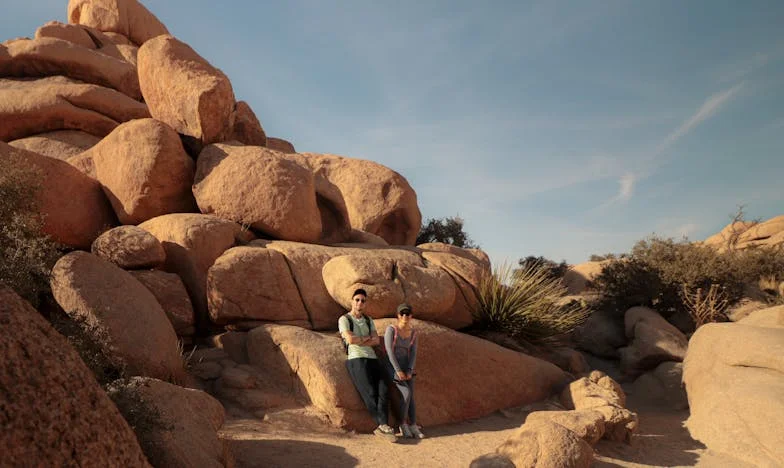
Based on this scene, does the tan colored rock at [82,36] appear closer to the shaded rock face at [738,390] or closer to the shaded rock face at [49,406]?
the shaded rock face at [49,406]

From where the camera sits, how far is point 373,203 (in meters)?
15.9

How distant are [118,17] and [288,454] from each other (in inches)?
1067

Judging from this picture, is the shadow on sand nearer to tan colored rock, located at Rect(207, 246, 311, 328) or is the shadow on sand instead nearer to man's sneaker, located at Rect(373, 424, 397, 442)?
man's sneaker, located at Rect(373, 424, 397, 442)

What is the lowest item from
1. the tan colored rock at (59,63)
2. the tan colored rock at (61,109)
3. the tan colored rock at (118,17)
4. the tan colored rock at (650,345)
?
the tan colored rock at (650,345)

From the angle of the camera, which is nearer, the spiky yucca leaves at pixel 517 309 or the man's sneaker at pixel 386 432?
the man's sneaker at pixel 386 432

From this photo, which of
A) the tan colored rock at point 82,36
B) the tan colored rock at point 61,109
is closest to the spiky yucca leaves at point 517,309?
the tan colored rock at point 61,109

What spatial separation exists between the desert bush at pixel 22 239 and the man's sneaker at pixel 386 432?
15.1 feet

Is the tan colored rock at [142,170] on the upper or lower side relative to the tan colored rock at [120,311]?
upper

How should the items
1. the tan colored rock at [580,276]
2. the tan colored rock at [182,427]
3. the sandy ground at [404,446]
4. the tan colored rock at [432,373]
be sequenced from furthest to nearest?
the tan colored rock at [580,276]
the tan colored rock at [432,373]
the sandy ground at [404,446]
the tan colored rock at [182,427]

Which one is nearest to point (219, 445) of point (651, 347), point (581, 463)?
point (581, 463)

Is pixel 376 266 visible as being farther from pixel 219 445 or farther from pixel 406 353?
pixel 219 445

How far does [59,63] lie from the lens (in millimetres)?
18484

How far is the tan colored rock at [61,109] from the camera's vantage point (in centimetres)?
1518

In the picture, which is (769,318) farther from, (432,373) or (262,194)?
(262,194)
